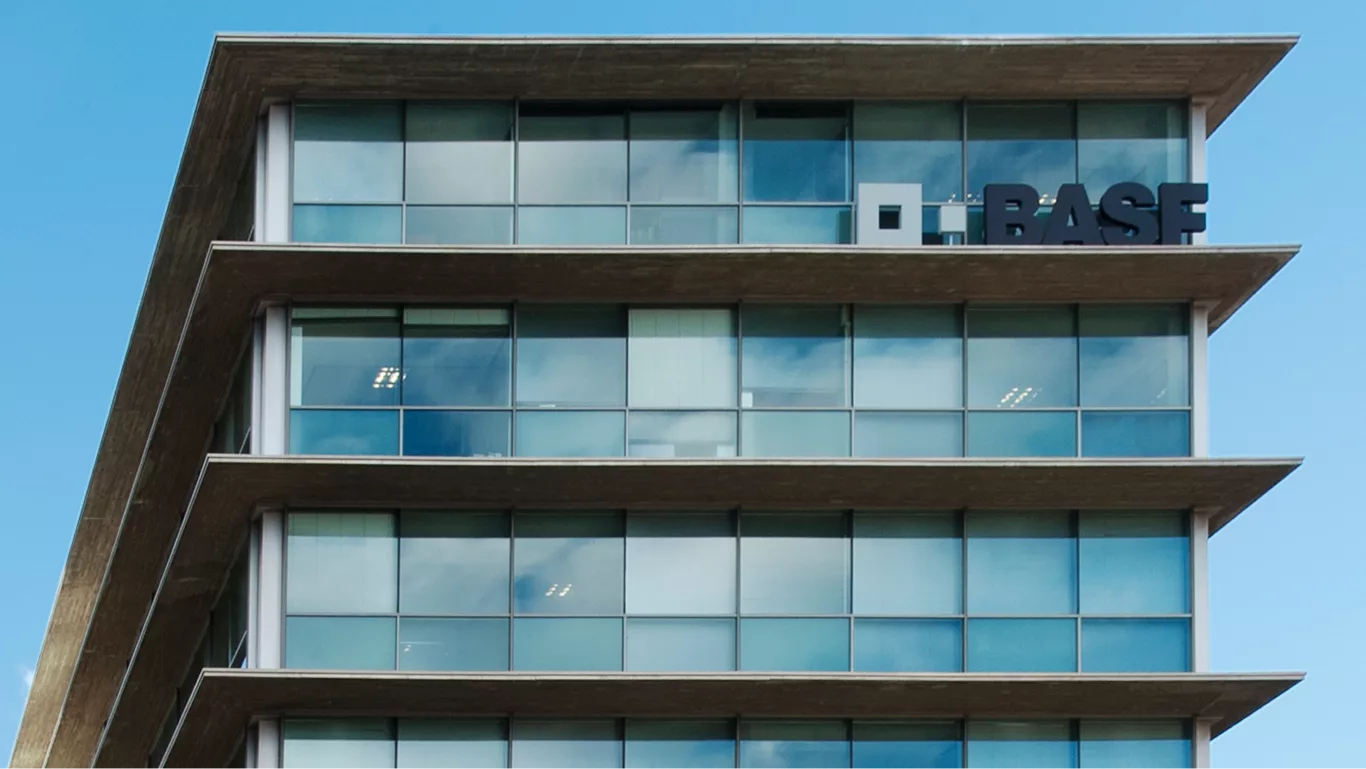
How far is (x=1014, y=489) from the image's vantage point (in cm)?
3647

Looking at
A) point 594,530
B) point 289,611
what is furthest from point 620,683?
point 289,611

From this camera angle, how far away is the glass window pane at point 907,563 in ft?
120

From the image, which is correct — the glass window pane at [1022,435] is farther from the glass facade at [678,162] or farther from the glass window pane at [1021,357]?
the glass facade at [678,162]

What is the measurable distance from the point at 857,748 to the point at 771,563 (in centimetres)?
310

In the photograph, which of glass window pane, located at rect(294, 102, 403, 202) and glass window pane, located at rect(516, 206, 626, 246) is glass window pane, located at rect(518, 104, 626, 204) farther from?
glass window pane, located at rect(294, 102, 403, 202)

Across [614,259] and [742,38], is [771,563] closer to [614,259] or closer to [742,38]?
[614,259]

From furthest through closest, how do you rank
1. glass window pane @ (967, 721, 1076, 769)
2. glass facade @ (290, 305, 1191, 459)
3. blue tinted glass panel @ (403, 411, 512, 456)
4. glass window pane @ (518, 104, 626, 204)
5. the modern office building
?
glass window pane @ (518, 104, 626, 204)
glass facade @ (290, 305, 1191, 459)
blue tinted glass panel @ (403, 411, 512, 456)
glass window pane @ (967, 721, 1076, 769)
the modern office building

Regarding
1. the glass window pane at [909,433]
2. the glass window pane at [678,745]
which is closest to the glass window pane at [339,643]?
the glass window pane at [678,745]

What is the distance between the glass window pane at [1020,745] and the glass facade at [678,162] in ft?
Answer: 25.0

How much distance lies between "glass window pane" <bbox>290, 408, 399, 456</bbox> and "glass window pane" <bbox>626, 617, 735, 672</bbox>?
4.67 metres

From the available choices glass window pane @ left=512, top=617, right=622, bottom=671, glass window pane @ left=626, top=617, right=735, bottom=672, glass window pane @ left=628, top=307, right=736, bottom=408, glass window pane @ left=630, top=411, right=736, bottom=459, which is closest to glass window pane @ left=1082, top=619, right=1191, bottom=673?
glass window pane @ left=626, top=617, right=735, bottom=672

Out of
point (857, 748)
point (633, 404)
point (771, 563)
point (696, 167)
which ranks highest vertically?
point (696, 167)

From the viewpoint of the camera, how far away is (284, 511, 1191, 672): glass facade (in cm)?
3616

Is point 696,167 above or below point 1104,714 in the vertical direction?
above
